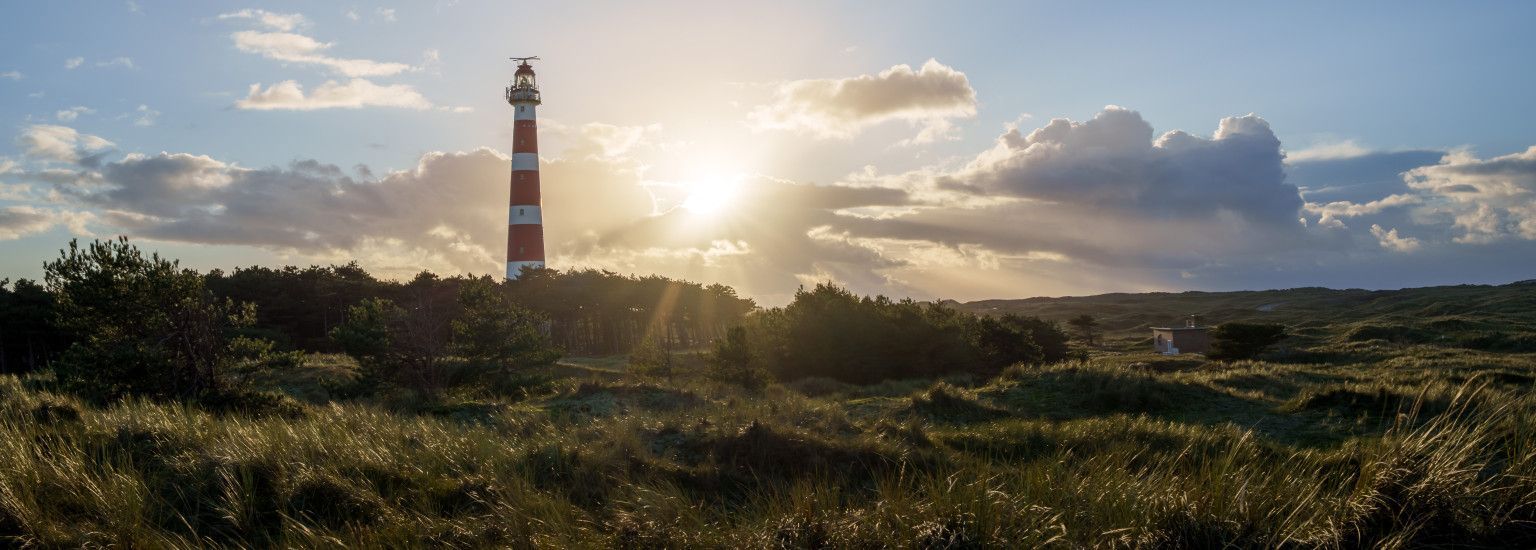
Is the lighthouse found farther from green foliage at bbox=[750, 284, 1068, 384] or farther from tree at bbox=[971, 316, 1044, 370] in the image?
tree at bbox=[971, 316, 1044, 370]

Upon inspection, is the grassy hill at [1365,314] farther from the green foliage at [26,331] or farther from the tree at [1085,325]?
the green foliage at [26,331]

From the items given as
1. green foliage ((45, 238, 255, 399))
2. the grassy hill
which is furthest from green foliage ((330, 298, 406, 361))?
the grassy hill

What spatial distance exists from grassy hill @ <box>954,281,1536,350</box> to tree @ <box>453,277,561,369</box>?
187 feet

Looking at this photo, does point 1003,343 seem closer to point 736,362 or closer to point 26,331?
point 736,362

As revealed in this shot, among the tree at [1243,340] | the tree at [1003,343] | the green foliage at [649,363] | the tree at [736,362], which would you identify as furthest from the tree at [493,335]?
the tree at [1243,340]

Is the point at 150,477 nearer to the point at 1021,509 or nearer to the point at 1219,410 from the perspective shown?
the point at 1021,509

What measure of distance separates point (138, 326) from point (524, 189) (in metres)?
39.8

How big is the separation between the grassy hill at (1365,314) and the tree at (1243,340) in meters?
14.0

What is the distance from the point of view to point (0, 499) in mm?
6164

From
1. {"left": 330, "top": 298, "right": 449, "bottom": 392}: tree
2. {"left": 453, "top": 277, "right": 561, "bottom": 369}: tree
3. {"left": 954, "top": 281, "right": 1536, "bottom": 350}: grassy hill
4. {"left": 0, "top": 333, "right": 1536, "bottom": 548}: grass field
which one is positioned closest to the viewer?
{"left": 0, "top": 333, "right": 1536, "bottom": 548}: grass field

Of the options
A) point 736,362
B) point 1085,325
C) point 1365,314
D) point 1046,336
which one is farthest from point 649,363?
point 1365,314

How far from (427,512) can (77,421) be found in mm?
6950

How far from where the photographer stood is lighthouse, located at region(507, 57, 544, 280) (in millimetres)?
55781

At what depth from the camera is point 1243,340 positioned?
4900cm
